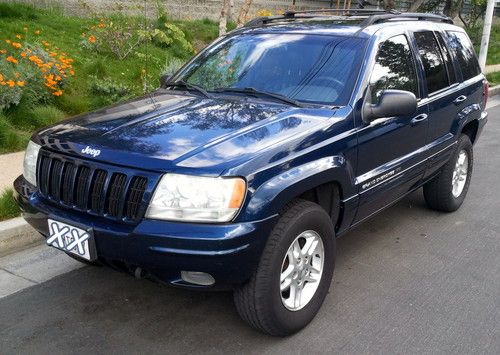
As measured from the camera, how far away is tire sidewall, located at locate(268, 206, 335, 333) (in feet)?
9.57

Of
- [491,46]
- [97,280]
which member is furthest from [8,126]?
[491,46]

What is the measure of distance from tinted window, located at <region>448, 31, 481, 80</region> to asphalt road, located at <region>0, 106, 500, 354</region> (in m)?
1.72

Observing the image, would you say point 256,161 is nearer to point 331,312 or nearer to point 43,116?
point 331,312

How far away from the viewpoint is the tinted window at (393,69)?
3.81 m

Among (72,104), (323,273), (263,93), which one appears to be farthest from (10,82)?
(323,273)

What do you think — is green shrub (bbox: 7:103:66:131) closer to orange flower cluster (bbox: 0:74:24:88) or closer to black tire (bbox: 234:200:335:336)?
orange flower cluster (bbox: 0:74:24:88)

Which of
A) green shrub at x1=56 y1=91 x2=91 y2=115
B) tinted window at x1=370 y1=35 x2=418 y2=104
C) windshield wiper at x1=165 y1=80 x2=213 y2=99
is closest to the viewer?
tinted window at x1=370 y1=35 x2=418 y2=104

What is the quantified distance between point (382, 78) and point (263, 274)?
5.94 ft

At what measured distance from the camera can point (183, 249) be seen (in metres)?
2.67

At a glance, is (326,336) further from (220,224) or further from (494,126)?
(494,126)

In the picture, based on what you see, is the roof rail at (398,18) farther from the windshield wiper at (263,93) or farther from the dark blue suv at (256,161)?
the windshield wiper at (263,93)

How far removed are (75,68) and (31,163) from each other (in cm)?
510

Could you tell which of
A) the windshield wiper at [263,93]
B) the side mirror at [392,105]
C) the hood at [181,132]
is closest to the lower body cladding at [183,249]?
the hood at [181,132]

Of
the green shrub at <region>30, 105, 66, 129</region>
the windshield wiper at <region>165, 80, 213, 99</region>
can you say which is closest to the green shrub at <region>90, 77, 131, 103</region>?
the green shrub at <region>30, 105, 66, 129</region>
